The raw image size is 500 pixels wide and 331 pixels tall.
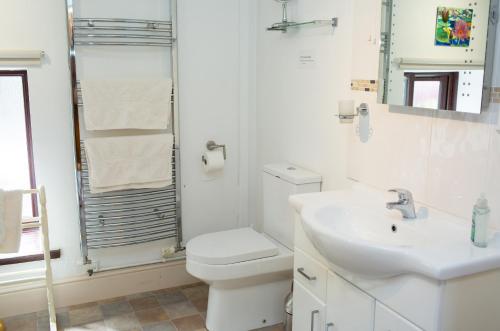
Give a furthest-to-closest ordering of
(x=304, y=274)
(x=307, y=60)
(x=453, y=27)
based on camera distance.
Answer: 1. (x=307, y=60)
2. (x=304, y=274)
3. (x=453, y=27)

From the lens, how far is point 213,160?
3.14m

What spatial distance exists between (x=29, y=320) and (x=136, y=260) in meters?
0.68

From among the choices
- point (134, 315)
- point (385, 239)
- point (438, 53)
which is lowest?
point (134, 315)

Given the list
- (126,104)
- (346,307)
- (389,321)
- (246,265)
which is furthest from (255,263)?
(126,104)

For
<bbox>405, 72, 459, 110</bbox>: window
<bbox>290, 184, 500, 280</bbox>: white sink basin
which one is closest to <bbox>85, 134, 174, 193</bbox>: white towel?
<bbox>290, 184, 500, 280</bbox>: white sink basin

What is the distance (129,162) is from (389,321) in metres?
1.82

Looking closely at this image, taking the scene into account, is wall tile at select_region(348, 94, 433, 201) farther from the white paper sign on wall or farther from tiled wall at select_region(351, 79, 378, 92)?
the white paper sign on wall

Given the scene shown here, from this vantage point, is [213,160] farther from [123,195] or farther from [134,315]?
[134,315]

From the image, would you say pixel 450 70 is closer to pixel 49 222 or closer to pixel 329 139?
pixel 329 139

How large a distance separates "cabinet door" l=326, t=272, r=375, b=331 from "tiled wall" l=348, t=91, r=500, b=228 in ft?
1.47

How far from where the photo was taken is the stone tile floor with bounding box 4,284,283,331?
9.07 ft

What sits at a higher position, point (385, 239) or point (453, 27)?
point (453, 27)

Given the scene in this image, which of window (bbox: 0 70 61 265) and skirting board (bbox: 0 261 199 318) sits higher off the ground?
window (bbox: 0 70 61 265)

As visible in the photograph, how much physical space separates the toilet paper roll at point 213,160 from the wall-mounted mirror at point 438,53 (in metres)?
1.32
